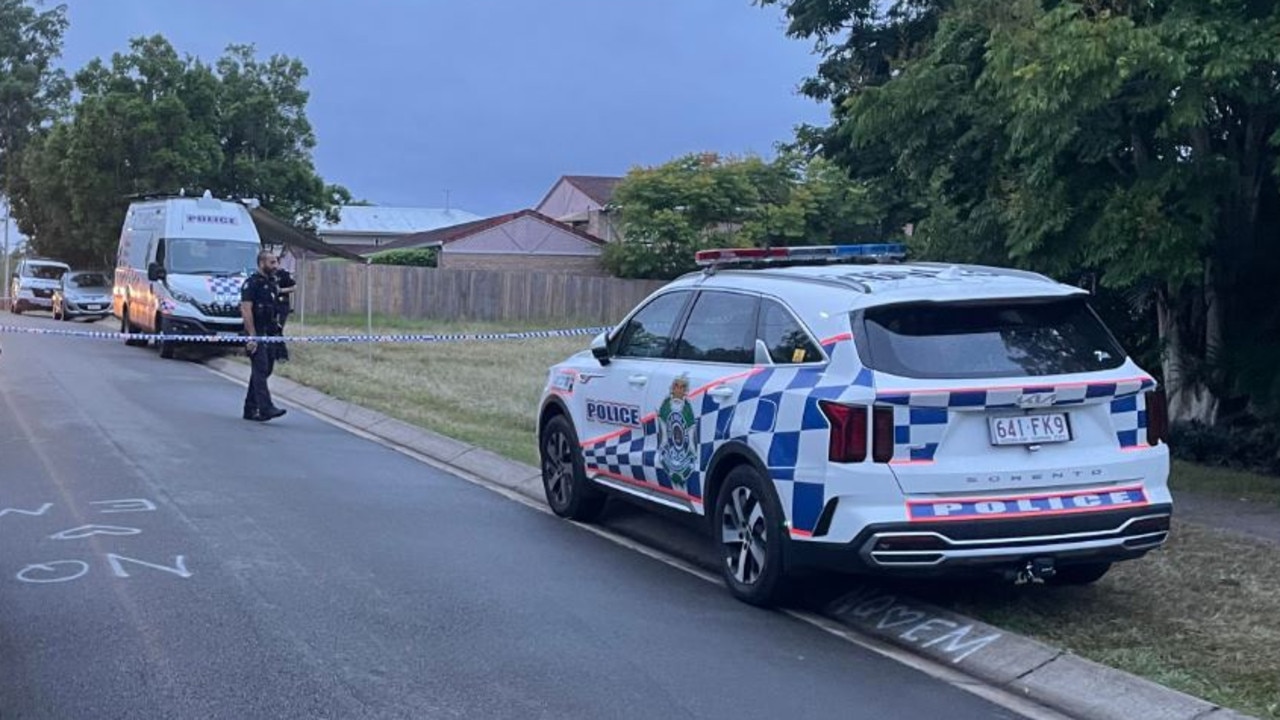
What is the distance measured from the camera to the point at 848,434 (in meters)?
7.06

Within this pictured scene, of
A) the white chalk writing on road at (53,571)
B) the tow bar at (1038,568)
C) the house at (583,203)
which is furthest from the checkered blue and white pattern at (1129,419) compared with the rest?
the house at (583,203)

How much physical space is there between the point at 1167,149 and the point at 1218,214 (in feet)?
2.47

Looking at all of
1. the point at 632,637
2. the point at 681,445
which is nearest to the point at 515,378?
the point at 681,445

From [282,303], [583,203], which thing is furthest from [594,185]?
[282,303]

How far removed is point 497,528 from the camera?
10.1m

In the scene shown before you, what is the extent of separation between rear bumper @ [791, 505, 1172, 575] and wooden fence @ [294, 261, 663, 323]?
34917mm

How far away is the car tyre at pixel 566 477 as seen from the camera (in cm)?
1027

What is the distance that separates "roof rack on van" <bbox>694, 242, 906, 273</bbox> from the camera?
9.22 meters

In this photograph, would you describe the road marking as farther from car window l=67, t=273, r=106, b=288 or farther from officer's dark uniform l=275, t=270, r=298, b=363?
car window l=67, t=273, r=106, b=288

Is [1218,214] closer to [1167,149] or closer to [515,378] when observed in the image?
[1167,149]

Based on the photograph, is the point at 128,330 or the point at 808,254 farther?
the point at 128,330

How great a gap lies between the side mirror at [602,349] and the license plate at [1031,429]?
11.0ft

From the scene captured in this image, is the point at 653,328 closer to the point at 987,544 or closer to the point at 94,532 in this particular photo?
the point at 987,544

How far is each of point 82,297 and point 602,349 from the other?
112 ft
